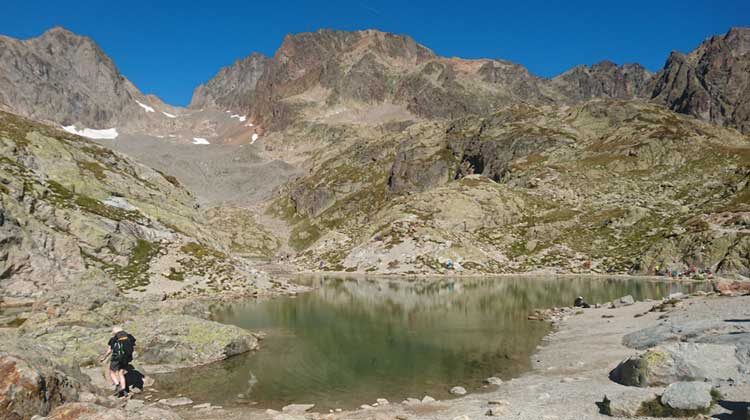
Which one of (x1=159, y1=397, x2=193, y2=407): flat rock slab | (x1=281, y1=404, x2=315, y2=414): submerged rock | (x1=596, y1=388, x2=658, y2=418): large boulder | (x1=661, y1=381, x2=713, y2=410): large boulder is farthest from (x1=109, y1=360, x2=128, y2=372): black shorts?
(x1=661, y1=381, x2=713, y2=410): large boulder

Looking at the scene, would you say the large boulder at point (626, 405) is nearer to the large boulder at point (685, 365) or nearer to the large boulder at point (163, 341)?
the large boulder at point (685, 365)

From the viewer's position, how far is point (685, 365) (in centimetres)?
2078

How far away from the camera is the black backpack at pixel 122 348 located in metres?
24.5

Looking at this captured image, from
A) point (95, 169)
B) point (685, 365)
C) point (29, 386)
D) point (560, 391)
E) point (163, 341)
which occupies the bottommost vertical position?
point (560, 391)

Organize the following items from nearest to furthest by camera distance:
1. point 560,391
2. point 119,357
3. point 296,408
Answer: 1. point 560,391
2. point 296,408
3. point 119,357

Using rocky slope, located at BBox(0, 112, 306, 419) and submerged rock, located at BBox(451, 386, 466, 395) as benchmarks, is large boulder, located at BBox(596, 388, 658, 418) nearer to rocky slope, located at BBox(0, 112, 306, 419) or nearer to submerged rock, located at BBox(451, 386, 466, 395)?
submerged rock, located at BBox(451, 386, 466, 395)

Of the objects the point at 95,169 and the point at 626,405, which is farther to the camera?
the point at 95,169

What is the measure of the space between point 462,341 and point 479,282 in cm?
6144

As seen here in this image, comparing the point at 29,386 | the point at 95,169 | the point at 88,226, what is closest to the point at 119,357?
the point at 29,386

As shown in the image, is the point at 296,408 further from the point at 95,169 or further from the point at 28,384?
the point at 95,169

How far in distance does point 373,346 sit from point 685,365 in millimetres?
23542

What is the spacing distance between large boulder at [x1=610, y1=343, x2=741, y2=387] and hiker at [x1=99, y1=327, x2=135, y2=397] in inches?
999

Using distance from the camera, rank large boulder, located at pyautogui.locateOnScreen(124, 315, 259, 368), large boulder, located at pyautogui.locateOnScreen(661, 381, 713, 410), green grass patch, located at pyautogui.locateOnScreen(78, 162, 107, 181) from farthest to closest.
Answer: green grass patch, located at pyautogui.locateOnScreen(78, 162, 107, 181) → large boulder, located at pyautogui.locateOnScreen(124, 315, 259, 368) → large boulder, located at pyautogui.locateOnScreen(661, 381, 713, 410)

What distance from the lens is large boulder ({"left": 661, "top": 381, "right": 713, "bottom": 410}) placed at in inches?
633
